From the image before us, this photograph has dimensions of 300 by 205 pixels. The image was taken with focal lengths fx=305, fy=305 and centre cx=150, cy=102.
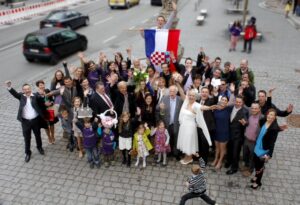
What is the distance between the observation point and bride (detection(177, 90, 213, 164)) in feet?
21.1

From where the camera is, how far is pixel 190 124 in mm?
6641

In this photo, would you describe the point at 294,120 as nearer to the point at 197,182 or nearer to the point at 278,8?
the point at 197,182

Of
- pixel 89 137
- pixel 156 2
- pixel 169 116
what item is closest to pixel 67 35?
pixel 89 137

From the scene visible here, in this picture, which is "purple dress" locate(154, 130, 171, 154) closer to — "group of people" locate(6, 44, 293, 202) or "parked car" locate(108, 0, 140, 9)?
"group of people" locate(6, 44, 293, 202)

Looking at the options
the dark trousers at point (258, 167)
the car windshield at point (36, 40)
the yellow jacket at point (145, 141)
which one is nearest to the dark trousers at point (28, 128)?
the yellow jacket at point (145, 141)

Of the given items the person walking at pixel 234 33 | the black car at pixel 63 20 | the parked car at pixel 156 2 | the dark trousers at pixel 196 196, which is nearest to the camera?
the dark trousers at pixel 196 196

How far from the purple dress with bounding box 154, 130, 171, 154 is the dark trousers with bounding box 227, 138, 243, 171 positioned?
139 cm

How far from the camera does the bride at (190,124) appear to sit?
6.44 m

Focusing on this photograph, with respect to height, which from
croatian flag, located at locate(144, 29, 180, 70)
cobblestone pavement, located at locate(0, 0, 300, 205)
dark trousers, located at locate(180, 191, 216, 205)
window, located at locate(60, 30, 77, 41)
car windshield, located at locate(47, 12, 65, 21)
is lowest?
cobblestone pavement, located at locate(0, 0, 300, 205)

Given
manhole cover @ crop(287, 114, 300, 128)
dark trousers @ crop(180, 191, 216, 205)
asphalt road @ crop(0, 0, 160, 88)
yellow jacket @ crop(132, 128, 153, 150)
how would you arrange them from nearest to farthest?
dark trousers @ crop(180, 191, 216, 205) < yellow jacket @ crop(132, 128, 153, 150) < manhole cover @ crop(287, 114, 300, 128) < asphalt road @ crop(0, 0, 160, 88)

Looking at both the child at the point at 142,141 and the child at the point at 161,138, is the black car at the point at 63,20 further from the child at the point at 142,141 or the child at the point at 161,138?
the child at the point at 161,138

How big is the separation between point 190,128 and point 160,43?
134 inches

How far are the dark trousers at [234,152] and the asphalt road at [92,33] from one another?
4916mm

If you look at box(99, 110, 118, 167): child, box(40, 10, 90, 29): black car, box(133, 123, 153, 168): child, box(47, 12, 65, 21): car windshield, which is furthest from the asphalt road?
box(133, 123, 153, 168): child
